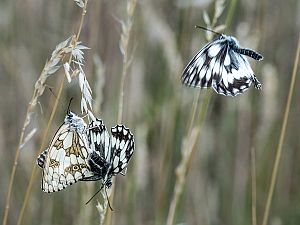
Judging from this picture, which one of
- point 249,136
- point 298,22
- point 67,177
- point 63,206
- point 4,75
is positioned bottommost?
point 63,206

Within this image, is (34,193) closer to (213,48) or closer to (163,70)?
Answer: (163,70)

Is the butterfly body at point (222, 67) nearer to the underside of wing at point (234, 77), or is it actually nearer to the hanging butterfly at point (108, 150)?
the underside of wing at point (234, 77)

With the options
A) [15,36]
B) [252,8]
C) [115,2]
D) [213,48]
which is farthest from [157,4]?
[213,48]

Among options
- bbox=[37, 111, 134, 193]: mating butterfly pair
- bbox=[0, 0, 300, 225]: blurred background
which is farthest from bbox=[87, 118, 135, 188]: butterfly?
bbox=[0, 0, 300, 225]: blurred background

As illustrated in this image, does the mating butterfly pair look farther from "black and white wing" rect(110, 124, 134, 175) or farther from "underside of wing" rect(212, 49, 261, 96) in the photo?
"underside of wing" rect(212, 49, 261, 96)

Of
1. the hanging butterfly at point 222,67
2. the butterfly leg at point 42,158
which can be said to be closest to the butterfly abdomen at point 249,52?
the hanging butterfly at point 222,67

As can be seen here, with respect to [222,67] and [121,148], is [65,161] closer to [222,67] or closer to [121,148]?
[121,148]
